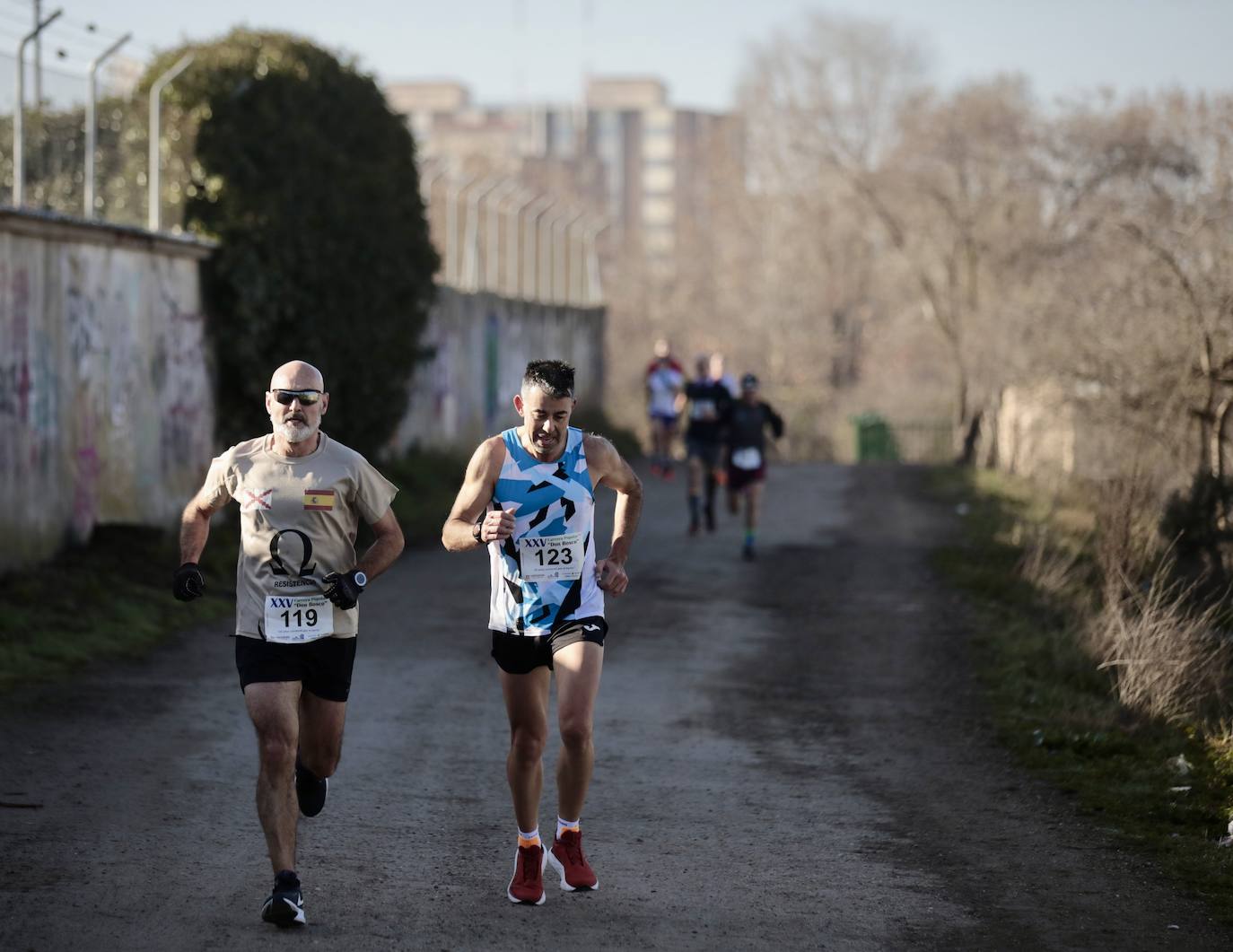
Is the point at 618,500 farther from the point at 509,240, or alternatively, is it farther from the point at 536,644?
the point at 509,240

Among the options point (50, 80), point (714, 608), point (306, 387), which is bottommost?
point (714, 608)

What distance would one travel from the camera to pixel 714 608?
49.0ft

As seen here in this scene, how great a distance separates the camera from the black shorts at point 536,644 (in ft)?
21.0

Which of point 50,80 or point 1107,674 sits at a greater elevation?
point 50,80

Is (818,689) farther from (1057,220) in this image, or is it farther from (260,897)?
(1057,220)

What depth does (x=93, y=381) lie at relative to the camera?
14656 mm

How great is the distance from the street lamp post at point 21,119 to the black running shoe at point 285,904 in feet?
30.4

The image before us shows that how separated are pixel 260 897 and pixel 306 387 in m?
1.80

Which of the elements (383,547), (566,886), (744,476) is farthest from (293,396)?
(744,476)

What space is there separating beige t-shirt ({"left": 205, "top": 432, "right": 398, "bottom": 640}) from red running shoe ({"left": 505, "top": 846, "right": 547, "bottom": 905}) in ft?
3.35

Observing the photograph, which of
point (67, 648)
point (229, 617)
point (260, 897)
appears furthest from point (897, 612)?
point (260, 897)

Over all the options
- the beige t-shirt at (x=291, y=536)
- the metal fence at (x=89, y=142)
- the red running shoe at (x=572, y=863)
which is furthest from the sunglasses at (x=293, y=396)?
the metal fence at (x=89, y=142)

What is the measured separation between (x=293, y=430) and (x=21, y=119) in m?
8.99

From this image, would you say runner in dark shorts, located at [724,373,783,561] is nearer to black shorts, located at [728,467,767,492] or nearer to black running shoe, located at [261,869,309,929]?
black shorts, located at [728,467,767,492]
